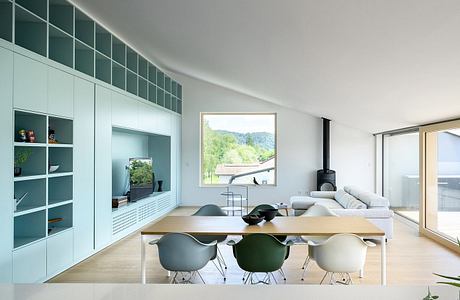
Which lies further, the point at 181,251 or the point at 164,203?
the point at 164,203

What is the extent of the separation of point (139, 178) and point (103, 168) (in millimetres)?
1625

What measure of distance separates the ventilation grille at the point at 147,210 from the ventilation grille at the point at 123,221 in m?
0.31

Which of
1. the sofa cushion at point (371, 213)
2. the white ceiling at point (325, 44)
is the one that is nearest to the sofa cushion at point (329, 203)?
the sofa cushion at point (371, 213)

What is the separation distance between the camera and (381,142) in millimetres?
9375

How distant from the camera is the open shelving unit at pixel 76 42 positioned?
3.88 meters

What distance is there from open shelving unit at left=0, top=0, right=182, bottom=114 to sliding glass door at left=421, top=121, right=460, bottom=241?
5.23 meters

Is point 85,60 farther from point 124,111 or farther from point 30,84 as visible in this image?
point 30,84

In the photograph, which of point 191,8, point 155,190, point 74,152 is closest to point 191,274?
point 74,152

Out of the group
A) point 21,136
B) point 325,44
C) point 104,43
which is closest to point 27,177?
point 21,136

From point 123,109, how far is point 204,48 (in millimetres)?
1734

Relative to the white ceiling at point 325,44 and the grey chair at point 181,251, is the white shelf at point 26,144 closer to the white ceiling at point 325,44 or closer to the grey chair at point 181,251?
the grey chair at point 181,251

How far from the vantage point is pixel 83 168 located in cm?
470

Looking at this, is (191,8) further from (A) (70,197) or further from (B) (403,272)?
(B) (403,272)

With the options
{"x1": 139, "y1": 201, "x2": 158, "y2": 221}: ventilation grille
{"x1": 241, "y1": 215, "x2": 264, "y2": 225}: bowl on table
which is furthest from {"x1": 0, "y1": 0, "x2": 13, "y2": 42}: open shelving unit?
{"x1": 139, "y1": 201, "x2": 158, "y2": 221}: ventilation grille
